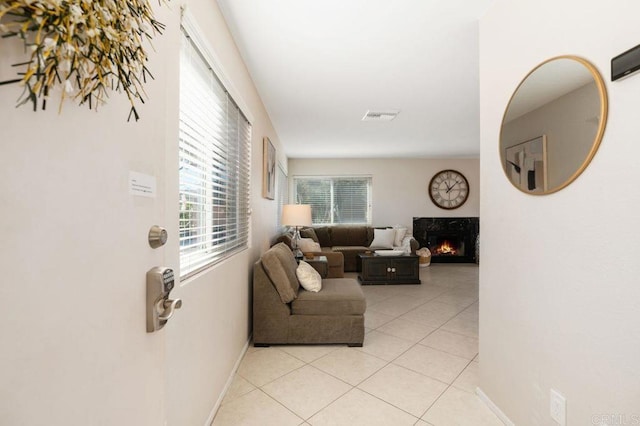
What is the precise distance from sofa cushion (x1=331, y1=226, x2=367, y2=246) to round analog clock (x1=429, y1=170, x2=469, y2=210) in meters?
2.10

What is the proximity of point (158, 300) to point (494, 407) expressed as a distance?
1.95m

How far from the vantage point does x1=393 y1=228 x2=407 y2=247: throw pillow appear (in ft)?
20.5

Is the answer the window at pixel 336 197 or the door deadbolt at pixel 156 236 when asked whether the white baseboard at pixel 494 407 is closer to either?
the door deadbolt at pixel 156 236

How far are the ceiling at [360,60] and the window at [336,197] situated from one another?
2432 mm

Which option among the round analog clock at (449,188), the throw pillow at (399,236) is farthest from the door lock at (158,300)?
the round analog clock at (449,188)

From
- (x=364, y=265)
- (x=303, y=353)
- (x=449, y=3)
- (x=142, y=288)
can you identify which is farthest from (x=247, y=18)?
(x=364, y=265)

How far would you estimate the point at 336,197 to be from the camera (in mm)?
7031

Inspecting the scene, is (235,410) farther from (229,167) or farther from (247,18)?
(247,18)

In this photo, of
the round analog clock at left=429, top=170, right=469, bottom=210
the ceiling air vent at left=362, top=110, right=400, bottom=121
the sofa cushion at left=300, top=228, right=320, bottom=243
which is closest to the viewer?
the ceiling air vent at left=362, top=110, right=400, bottom=121

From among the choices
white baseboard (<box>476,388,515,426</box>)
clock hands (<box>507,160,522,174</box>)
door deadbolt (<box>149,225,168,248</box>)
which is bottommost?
white baseboard (<box>476,388,515,426</box>)

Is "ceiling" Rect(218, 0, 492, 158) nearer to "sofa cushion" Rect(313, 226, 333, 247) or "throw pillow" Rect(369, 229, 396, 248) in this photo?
"throw pillow" Rect(369, 229, 396, 248)

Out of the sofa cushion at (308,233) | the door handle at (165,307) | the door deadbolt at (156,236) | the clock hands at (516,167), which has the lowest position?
the sofa cushion at (308,233)

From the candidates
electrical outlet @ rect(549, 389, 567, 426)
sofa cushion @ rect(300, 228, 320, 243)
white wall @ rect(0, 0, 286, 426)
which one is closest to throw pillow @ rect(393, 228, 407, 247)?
sofa cushion @ rect(300, 228, 320, 243)

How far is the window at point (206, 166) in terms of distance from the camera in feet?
4.58
